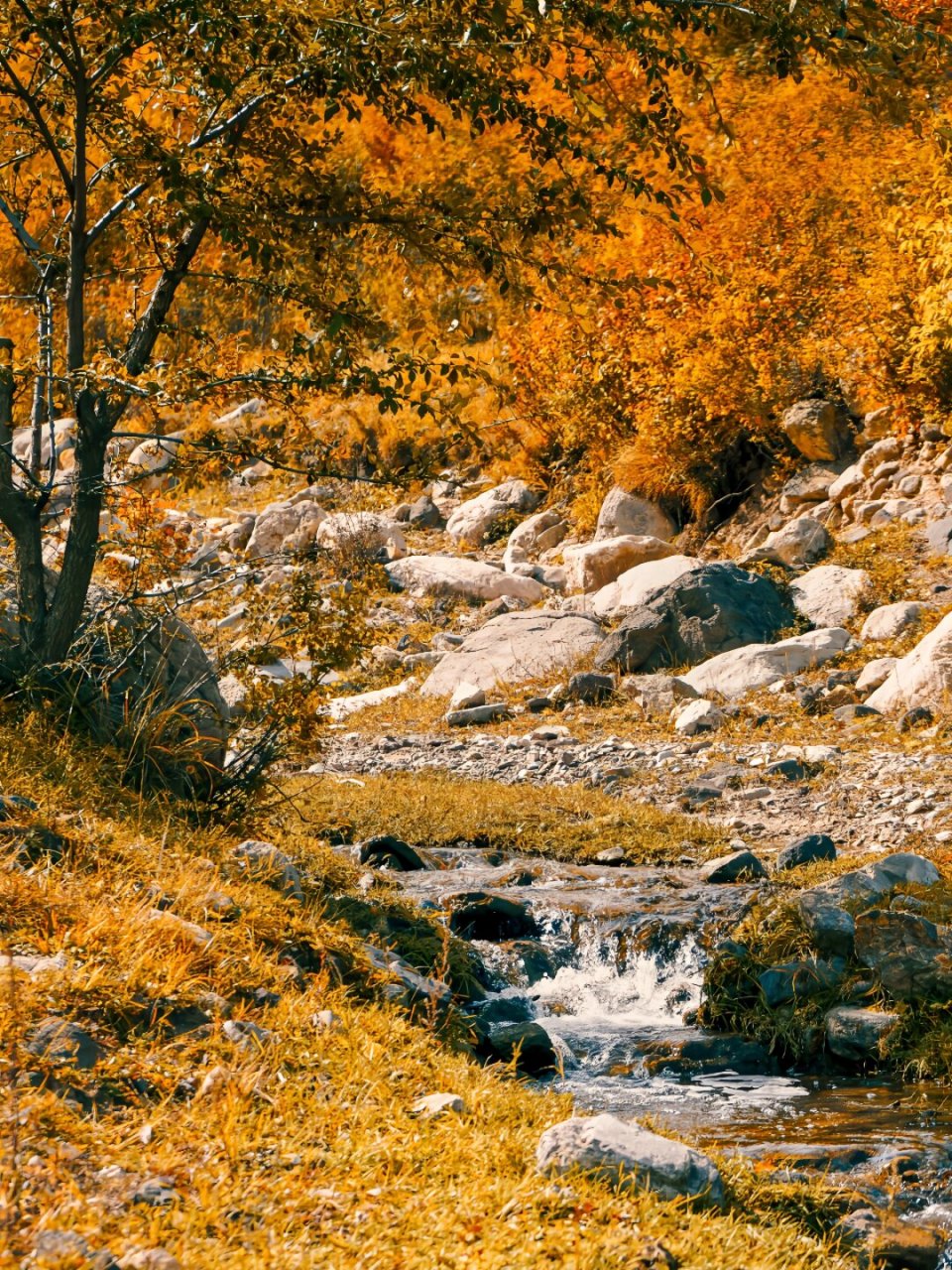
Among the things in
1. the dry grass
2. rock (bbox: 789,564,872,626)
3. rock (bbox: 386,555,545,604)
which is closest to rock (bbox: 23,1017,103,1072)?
the dry grass

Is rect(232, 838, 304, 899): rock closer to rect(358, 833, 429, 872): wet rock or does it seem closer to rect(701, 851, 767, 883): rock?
rect(358, 833, 429, 872): wet rock

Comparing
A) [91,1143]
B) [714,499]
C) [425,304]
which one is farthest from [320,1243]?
[714,499]

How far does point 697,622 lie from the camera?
1243 cm

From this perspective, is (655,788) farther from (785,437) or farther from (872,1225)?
(785,437)

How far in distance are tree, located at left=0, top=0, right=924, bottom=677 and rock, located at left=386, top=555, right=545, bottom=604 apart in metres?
9.26

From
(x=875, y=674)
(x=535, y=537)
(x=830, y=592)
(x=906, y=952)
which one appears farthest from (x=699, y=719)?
(x=535, y=537)

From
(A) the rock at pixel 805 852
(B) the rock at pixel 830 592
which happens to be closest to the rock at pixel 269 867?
(A) the rock at pixel 805 852

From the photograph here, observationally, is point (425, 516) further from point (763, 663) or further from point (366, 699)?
point (763, 663)

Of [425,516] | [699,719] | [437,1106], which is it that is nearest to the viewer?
[437,1106]

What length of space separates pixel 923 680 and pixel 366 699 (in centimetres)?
600

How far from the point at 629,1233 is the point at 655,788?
681 cm

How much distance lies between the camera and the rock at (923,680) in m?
9.94

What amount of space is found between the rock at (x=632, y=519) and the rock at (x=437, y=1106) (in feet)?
44.3

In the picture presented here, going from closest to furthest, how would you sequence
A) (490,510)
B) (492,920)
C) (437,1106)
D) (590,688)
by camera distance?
(437,1106) → (492,920) → (590,688) → (490,510)
